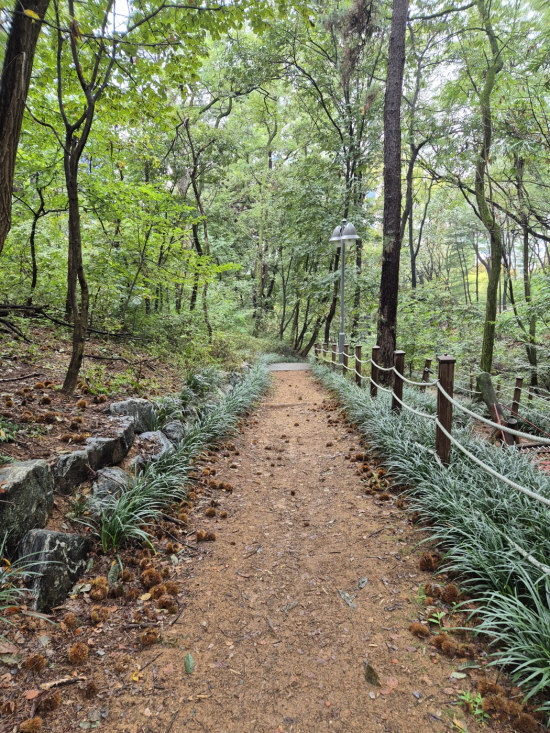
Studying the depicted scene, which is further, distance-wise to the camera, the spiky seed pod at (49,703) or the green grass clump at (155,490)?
the green grass clump at (155,490)

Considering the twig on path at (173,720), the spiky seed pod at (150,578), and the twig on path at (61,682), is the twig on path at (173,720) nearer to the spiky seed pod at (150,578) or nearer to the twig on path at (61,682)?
the twig on path at (61,682)

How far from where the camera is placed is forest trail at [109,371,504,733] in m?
1.58

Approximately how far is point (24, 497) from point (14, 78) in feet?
9.51

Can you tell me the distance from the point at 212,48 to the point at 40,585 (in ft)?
58.8

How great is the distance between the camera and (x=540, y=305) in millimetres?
8281

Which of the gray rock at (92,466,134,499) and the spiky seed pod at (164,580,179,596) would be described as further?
the gray rock at (92,466,134,499)

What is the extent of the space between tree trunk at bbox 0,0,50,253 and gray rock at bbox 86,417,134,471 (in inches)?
78.0

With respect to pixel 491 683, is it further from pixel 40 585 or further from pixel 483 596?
pixel 40 585

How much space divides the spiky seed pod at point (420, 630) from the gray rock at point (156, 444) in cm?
258

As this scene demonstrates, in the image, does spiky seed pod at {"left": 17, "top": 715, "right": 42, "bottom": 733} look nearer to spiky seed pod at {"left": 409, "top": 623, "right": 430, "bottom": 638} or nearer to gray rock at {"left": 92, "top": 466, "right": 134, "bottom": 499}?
gray rock at {"left": 92, "top": 466, "right": 134, "bottom": 499}

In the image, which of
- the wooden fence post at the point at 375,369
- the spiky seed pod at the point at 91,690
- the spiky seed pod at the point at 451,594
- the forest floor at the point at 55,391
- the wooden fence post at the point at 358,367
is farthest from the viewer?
the wooden fence post at the point at 358,367

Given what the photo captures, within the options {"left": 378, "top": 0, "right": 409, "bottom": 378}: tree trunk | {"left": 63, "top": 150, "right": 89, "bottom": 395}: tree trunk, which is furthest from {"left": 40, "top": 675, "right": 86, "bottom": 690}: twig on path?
{"left": 378, "top": 0, "right": 409, "bottom": 378}: tree trunk

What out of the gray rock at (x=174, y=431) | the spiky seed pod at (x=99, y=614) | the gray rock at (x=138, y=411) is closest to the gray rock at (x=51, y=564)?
the spiky seed pod at (x=99, y=614)

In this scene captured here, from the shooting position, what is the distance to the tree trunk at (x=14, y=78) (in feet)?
8.34
